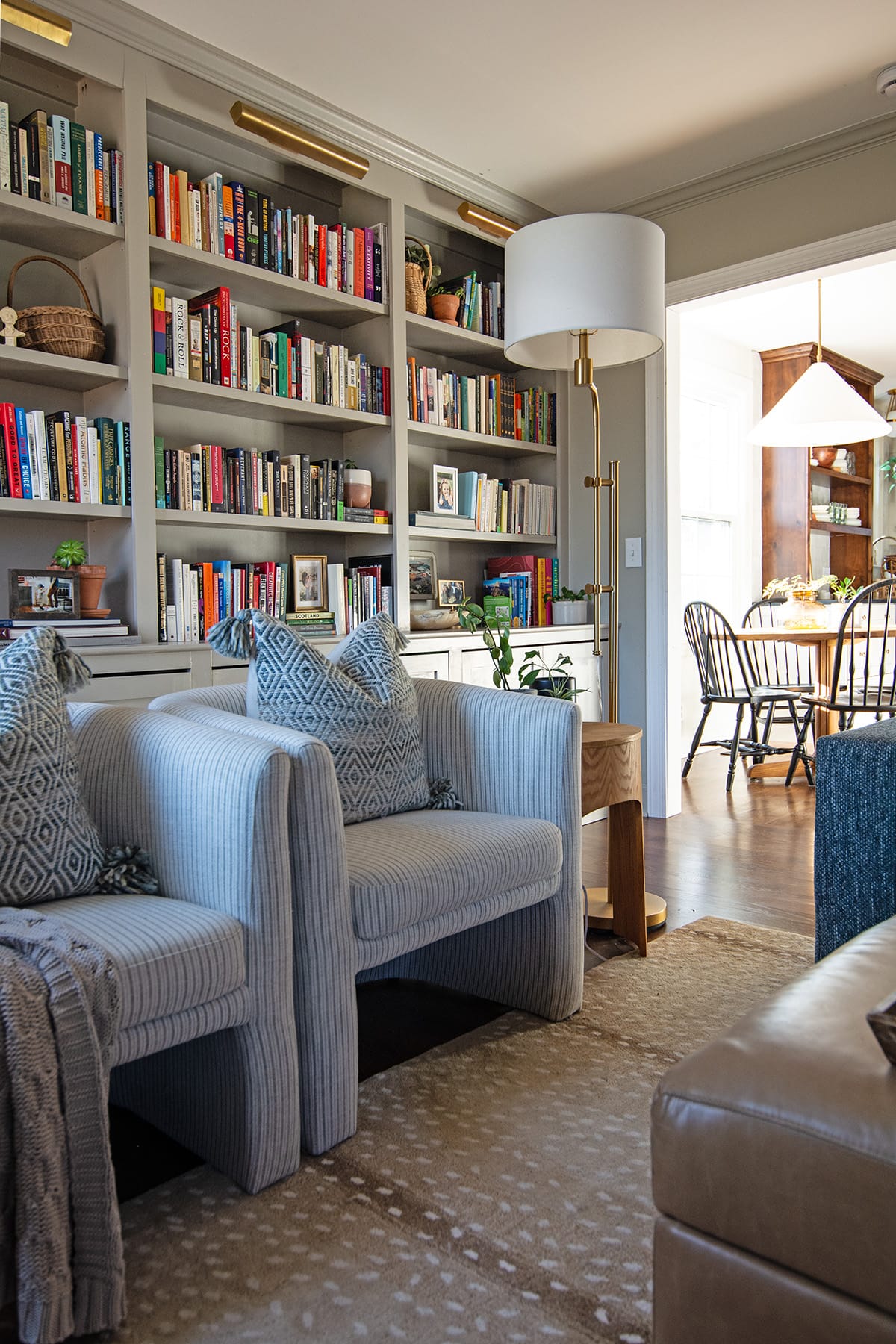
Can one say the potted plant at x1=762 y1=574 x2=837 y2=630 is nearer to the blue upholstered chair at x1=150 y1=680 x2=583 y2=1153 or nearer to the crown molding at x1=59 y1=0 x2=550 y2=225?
the crown molding at x1=59 y1=0 x2=550 y2=225

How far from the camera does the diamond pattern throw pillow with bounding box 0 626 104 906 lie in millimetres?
1466

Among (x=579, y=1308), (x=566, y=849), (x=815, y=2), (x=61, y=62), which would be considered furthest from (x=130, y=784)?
(x=815, y=2)

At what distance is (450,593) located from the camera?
4.09 meters

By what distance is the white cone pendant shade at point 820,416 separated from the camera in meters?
4.81

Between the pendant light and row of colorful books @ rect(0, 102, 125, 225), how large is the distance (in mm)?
3258

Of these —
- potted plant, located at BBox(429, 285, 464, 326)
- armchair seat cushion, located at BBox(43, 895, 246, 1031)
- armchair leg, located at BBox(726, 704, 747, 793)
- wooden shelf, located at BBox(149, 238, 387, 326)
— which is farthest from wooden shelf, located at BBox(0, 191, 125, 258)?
armchair leg, located at BBox(726, 704, 747, 793)

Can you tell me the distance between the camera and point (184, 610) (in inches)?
118

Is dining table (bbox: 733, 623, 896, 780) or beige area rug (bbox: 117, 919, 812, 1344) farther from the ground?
dining table (bbox: 733, 623, 896, 780)

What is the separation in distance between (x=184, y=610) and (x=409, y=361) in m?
1.43

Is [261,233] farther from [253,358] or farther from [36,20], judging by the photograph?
[36,20]

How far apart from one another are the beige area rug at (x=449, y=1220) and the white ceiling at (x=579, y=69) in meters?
2.71

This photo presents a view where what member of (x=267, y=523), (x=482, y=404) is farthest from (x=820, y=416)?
(x=267, y=523)

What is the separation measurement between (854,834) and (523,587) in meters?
2.50

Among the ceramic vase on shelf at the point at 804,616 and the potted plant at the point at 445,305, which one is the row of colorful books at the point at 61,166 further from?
the ceramic vase on shelf at the point at 804,616
